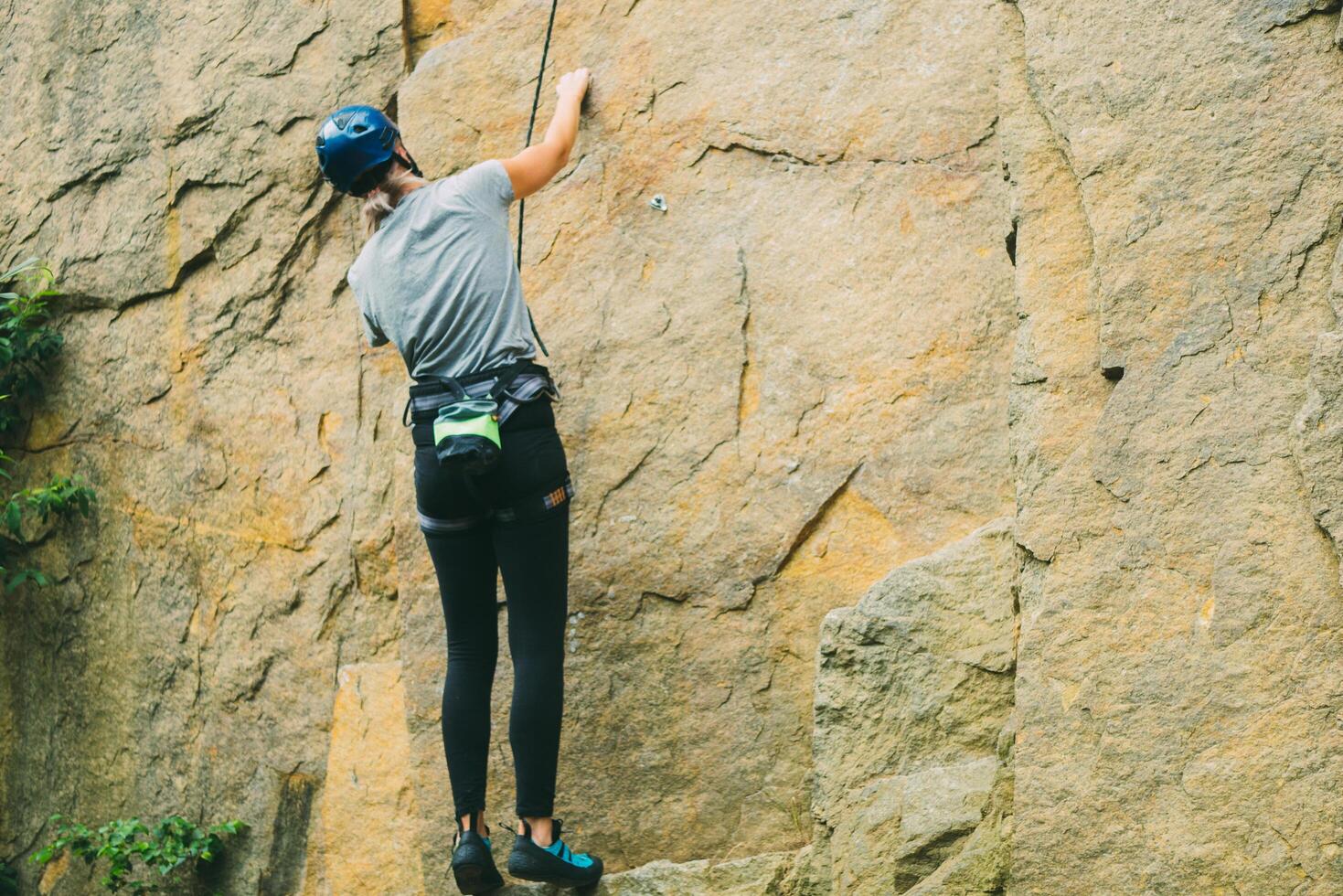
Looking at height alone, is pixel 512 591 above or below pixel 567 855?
A: above

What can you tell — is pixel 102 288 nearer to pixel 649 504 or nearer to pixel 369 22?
pixel 369 22

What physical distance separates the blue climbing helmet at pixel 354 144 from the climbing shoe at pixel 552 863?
156 centimetres

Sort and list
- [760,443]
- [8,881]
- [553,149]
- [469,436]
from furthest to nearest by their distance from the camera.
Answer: [8,881] < [760,443] < [553,149] < [469,436]

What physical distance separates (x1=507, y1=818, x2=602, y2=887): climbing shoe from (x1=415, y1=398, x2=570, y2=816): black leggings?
0.07m

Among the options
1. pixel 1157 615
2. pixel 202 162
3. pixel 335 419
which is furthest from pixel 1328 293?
pixel 202 162

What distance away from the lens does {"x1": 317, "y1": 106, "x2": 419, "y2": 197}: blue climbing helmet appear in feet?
10.3

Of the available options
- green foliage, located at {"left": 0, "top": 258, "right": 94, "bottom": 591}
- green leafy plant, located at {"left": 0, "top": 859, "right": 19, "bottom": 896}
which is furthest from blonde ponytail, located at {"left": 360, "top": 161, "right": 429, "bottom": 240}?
green leafy plant, located at {"left": 0, "top": 859, "right": 19, "bottom": 896}

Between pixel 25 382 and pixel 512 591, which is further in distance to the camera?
pixel 25 382

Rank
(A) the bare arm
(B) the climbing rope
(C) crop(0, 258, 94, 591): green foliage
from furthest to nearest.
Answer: (C) crop(0, 258, 94, 591): green foliage
(B) the climbing rope
(A) the bare arm

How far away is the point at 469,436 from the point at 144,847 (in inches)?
77.4

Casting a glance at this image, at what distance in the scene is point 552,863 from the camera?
10.4 ft

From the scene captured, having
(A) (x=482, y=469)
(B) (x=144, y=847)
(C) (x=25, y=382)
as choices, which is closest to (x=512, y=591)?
(A) (x=482, y=469)

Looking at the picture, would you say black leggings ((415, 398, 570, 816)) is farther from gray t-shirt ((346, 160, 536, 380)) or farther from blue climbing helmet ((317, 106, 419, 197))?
blue climbing helmet ((317, 106, 419, 197))

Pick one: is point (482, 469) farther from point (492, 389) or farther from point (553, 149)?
point (553, 149)
